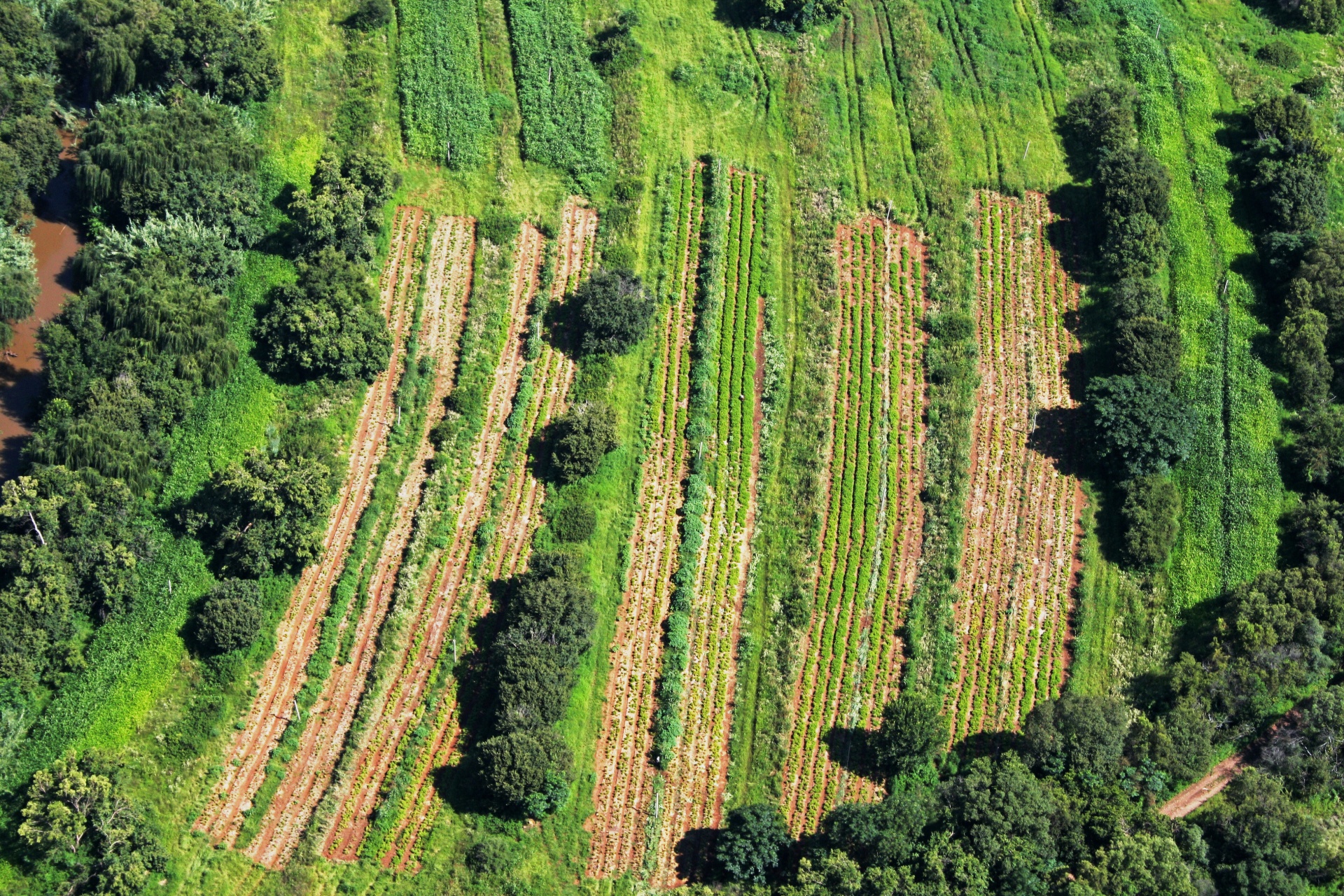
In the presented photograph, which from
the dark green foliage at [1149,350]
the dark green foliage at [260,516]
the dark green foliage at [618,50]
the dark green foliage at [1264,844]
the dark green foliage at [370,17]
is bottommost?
the dark green foliage at [1264,844]

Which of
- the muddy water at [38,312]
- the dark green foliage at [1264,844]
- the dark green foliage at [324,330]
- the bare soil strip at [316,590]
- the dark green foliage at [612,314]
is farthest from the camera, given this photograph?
the dark green foliage at [612,314]

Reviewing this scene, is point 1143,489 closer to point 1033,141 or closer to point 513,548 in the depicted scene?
point 1033,141

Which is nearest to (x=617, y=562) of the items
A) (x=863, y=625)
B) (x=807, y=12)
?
(x=863, y=625)

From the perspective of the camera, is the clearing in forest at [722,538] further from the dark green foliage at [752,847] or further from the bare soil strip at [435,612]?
the bare soil strip at [435,612]

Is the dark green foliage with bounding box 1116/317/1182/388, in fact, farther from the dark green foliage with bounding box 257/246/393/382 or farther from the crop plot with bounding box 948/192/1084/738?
the dark green foliage with bounding box 257/246/393/382

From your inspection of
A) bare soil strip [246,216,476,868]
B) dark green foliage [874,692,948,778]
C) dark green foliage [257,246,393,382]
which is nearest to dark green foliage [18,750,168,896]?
bare soil strip [246,216,476,868]

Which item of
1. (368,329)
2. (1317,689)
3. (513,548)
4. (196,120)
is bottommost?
(1317,689)

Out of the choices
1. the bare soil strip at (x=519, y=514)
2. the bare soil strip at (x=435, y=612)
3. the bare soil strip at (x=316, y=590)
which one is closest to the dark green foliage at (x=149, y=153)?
the bare soil strip at (x=316, y=590)
